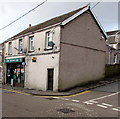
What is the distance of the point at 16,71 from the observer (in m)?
19.5

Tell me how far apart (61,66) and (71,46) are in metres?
2.32

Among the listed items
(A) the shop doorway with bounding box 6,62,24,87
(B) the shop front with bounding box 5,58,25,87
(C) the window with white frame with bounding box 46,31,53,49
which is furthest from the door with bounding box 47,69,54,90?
(A) the shop doorway with bounding box 6,62,24,87

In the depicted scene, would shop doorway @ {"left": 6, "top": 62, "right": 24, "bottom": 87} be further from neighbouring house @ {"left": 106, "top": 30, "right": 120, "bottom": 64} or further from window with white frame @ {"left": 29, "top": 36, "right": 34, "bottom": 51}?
neighbouring house @ {"left": 106, "top": 30, "right": 120, "bottom": 64}

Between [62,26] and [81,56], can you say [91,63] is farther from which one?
[62,26]

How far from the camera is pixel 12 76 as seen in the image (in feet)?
67.4

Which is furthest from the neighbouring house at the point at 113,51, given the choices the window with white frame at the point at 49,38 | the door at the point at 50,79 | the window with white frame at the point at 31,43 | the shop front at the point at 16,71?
the shop front at the point at 16,71

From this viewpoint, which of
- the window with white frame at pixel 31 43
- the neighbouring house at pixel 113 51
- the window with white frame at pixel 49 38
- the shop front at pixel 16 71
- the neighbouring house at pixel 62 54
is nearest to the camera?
the neighbouring house at pixel 62 54

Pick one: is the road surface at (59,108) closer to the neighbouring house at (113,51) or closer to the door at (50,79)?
the door at (50,79)

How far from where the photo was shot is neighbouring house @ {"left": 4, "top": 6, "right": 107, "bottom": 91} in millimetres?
14172

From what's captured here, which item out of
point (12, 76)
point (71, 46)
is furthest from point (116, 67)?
point (12, 76)

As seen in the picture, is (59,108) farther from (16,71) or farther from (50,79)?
(16,71)

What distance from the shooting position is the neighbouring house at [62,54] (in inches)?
558

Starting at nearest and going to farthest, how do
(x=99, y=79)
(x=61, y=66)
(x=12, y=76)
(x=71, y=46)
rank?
(x=61, y=66) → (x=71, y=46) → (x=99, y=79) → (x=12, y=76)

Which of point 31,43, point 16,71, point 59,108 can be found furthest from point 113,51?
point 59,108
